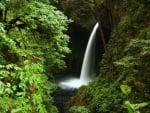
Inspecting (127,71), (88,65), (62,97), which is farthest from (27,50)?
(88,65)

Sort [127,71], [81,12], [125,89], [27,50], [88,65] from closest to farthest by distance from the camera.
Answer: [27,50]
[125,89]
[127,71]
[81,12]
[88,65]

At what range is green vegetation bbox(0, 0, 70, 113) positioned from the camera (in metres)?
6.53

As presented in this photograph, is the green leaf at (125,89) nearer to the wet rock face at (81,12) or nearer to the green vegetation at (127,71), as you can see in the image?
the green vegetation at (127,71)

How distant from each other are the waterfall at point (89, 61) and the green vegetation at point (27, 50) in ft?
41.0

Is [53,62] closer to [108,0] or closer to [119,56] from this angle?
[119,56]

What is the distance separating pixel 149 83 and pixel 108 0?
8.01 metres

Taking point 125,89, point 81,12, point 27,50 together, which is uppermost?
point 81,12

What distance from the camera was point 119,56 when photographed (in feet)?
46.7

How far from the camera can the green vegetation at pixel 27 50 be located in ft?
21.4

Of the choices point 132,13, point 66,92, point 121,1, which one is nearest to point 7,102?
point 132,13

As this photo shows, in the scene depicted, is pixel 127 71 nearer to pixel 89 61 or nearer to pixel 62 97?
pixel 62 97

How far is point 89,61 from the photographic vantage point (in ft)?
80.3

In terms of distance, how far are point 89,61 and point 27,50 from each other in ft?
52.2

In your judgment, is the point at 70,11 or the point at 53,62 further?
the point at 70,11
